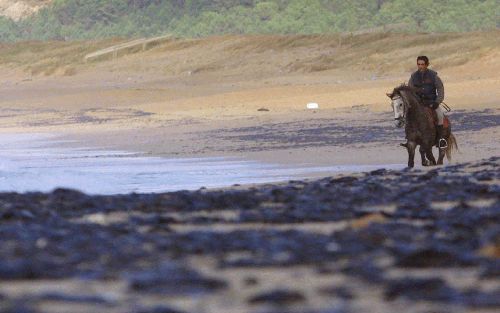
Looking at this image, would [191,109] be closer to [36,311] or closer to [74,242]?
[74,242]

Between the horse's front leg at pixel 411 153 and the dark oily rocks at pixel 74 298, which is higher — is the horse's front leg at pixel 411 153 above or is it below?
below

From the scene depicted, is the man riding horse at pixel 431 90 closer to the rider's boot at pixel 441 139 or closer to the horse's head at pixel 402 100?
the rider's boot at pixel 441 139

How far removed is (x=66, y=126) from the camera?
30.8 m

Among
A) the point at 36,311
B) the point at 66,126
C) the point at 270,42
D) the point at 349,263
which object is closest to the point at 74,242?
the point at 349,263

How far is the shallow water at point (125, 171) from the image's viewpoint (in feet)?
54.4

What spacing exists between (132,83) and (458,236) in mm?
43238

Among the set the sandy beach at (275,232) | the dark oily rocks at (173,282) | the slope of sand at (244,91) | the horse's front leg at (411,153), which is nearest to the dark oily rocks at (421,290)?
the sandy beach at (275,232)

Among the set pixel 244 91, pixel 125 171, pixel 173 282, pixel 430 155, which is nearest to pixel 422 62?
pixel 430 155

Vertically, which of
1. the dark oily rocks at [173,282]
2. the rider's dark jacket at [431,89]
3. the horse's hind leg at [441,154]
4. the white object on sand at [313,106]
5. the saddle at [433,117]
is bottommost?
the horse's hind leg at [441,154]

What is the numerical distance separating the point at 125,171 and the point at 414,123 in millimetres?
4244

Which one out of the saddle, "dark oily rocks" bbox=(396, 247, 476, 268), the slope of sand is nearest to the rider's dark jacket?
the saddle

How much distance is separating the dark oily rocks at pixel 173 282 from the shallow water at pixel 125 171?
32.4 feet

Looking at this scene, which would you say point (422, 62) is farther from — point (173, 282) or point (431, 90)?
point (173, 282)

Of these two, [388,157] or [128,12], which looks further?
[128,12]
